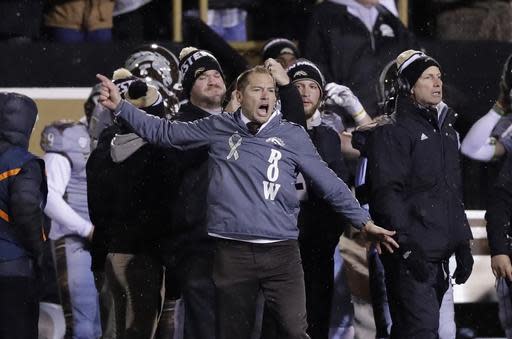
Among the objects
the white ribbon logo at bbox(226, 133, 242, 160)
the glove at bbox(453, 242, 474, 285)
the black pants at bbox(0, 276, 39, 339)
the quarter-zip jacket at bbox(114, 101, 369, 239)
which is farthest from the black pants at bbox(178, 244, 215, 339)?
the glove at bbox(453, 242, 474, 285)

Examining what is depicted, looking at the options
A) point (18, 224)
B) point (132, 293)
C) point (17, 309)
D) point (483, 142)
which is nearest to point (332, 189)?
point (132, 293)

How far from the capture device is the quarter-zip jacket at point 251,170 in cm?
869

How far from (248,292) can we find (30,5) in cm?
440

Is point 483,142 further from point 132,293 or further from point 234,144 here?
point 234,144

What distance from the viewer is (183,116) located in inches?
376

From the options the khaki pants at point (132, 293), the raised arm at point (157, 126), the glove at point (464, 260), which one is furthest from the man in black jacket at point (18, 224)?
the glove at point (464, 260)

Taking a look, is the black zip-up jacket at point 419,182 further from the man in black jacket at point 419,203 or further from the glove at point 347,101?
the glove at point 347,101

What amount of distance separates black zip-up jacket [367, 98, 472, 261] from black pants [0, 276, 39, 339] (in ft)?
6.72

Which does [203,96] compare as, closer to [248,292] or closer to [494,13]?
[248,292]

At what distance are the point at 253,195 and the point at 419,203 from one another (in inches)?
47.0

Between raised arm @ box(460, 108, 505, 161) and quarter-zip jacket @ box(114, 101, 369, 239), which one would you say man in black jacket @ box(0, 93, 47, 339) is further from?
raised arm @ box(460, 108, 505, 161)

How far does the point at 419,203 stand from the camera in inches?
370

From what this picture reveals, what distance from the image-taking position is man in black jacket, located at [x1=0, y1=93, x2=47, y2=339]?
9125mm

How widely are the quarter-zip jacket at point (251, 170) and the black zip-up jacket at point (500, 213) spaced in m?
1.37
